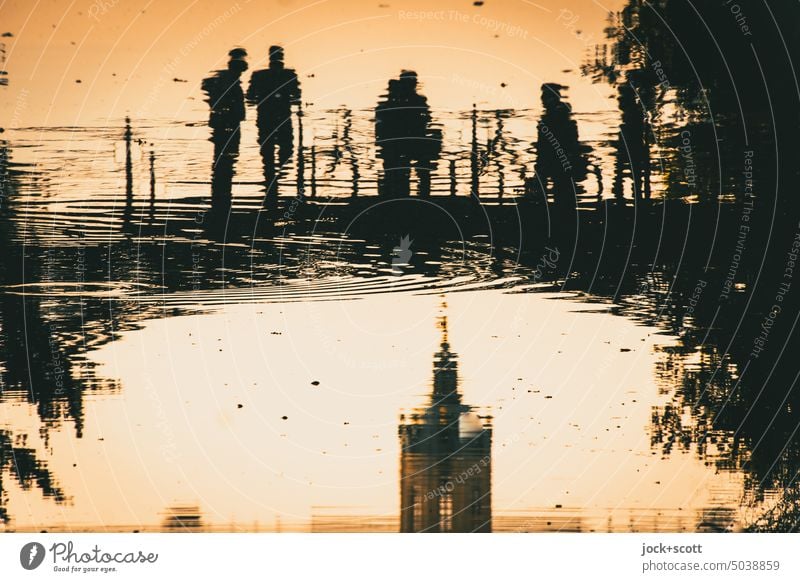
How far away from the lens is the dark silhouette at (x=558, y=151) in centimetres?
438

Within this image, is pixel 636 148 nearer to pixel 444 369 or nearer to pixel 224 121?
pixel 444 369

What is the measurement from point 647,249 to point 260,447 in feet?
5.92

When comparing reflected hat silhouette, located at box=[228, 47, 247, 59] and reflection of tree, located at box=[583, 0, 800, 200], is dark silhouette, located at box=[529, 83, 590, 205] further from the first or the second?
reflected hat silhouette, located at box=[228, 47, 247, 59]

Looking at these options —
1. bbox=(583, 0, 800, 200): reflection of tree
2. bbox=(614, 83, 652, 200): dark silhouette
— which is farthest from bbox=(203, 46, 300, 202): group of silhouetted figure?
bbox=(614, 83, 652, 200): dark silhouette

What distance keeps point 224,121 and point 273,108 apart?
21cm

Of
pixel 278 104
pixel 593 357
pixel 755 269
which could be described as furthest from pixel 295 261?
pixel 755 269

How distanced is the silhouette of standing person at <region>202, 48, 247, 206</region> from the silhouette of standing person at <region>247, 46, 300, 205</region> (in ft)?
0.21

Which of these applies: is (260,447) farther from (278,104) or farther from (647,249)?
(647,249)

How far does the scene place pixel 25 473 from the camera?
4309 millimetres

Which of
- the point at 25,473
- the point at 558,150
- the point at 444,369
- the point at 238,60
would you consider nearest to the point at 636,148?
the point at 558,150

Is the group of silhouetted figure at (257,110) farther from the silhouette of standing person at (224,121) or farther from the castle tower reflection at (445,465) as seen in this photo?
the castle tower reflection at (445,465)

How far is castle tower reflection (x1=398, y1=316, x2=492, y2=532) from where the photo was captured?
4.29 metres

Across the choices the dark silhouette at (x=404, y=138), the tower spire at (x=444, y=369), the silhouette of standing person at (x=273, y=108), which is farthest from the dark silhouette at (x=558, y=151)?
the silhouette of standing person at (x=273, y=108)
